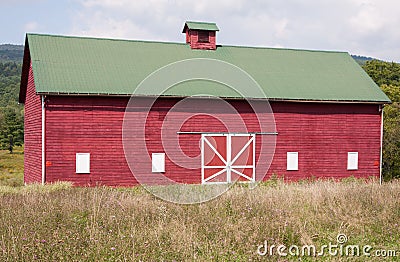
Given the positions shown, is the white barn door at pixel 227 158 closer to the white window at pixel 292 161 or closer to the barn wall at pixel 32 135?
the white window at pixel 292 161

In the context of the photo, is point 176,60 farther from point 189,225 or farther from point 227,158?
point 189,225

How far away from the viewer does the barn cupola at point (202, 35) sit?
2616 cm

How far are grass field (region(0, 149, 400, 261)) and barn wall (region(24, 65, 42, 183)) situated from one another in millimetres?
8650

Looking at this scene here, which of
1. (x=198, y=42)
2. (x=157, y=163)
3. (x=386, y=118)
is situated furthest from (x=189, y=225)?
(x=386, y=118)

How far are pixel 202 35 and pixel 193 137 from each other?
6245mm

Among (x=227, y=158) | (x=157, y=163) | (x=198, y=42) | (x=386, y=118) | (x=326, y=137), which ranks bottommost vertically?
(x=157, y=163)

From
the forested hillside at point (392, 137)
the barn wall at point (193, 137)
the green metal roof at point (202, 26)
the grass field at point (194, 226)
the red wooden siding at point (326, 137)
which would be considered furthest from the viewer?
the forested hillside at point (392, 137)

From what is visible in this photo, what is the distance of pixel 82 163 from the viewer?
2103 centimetres

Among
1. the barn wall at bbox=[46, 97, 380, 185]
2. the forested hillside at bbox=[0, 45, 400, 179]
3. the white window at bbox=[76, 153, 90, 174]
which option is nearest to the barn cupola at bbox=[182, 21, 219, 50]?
the barn wall at bbox=[46, 97, 380, 185]

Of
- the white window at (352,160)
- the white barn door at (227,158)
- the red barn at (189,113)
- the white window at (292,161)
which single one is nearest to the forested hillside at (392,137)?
the red barn at (189,113)

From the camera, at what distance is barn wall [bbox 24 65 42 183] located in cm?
2147

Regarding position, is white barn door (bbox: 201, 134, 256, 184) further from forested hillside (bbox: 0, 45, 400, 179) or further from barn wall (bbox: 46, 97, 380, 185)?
forested hillside (bbox: 0, 45, 400, 179)

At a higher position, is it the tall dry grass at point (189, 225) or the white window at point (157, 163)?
the white window at point (157, 163)

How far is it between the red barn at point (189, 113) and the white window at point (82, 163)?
0.13 ft
